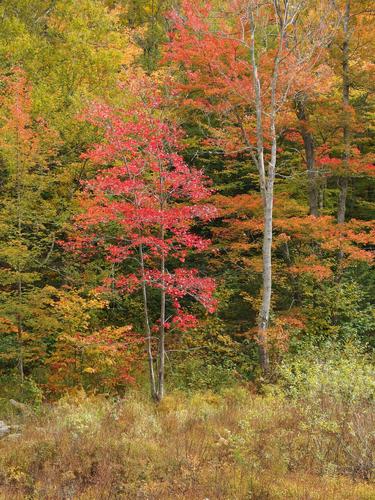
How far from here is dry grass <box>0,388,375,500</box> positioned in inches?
221

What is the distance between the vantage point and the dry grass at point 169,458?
562cm

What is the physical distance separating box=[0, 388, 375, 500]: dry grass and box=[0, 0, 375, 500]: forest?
0.03 meters

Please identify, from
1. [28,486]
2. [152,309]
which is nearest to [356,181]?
[152,309]

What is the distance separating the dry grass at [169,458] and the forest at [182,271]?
34mm

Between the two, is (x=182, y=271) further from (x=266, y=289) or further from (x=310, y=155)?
(x=310, y=155)

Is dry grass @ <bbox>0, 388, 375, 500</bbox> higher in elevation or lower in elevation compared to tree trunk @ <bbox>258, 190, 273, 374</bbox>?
lower

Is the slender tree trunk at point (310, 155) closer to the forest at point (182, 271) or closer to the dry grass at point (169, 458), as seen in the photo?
the forest at point (182, 271)

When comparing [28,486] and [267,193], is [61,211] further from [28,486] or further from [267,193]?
[28,486]

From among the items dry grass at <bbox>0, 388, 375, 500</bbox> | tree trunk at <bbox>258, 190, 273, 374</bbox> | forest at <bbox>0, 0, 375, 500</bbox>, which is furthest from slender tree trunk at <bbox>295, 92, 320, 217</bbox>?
dry grass at <bbox>0, 388, 375, 500</bbox>

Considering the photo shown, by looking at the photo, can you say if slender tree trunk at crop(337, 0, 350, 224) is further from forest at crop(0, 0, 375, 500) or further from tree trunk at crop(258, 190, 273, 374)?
tree trunk at crop(258, 190, 273, 374)

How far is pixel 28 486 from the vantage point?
6172 millimetres

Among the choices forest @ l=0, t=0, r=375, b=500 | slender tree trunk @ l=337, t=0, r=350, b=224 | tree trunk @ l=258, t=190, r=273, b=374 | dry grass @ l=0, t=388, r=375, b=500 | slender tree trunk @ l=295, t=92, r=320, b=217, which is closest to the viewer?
dry grass @ l=0, t=388, r=375, b=500

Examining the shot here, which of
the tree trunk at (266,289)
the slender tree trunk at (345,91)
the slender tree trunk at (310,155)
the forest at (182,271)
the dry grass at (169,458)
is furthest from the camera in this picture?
the slender tree trunk at (310,155)

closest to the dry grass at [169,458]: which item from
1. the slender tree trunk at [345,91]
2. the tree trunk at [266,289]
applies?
the tree trunk at [266,289]
